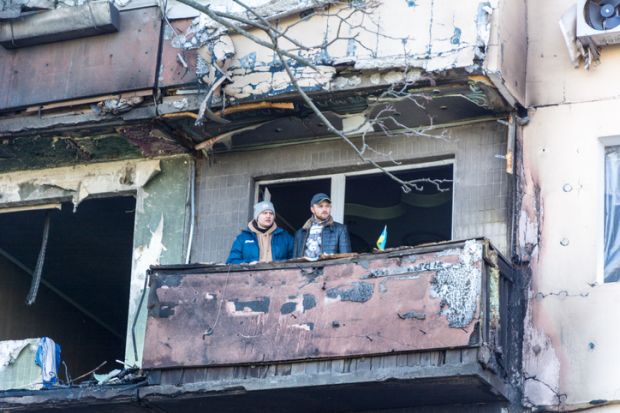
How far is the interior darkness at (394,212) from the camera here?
16.2 m

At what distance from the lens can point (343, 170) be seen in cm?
1445

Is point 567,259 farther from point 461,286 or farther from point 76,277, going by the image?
point 76,277

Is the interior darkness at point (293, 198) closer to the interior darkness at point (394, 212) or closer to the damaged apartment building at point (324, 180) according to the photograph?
the damaged apartment building at point (324, 180)

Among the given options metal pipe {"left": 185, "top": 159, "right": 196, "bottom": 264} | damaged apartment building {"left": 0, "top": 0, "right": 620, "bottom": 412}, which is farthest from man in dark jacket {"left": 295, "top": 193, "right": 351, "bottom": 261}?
metal pipe {"left": 185, "top": 159, "right": 196, "bottom": 264}

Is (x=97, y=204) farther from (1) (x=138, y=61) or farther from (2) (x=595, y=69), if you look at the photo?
(2) (x=595, y=69)

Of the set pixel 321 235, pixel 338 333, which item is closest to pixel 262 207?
pixel 321 235

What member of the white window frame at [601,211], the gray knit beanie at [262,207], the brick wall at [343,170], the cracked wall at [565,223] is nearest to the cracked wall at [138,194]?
the brick wall at [343,170]

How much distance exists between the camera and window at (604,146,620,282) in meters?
13.0

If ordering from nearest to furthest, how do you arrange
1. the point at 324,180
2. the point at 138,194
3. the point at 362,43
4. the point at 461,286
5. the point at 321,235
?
the point at 461,286 < the point at 362,43 < the point at 321,235 < the point at 324,180 < the point at 138,194

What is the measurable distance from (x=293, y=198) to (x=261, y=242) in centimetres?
192

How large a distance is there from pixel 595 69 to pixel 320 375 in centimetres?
388

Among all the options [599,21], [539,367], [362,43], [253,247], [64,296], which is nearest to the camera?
[539,367]

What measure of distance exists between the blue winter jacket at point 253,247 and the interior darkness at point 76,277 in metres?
2.88

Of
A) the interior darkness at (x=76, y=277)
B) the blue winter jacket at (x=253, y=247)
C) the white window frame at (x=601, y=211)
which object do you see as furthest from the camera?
the interior darkness at (x=76, y=277)
